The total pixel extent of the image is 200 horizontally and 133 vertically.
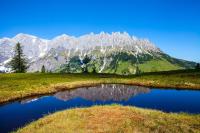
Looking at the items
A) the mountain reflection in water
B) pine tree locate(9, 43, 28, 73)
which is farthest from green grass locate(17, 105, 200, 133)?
pine tree locate(9, 43, 28, 73)

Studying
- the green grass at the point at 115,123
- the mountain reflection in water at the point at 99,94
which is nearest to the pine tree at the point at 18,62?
the mountain reflection in water at the point at 99,94

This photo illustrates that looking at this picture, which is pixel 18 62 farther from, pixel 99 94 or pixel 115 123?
pixel 115 123

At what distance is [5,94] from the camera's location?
53.4 metres

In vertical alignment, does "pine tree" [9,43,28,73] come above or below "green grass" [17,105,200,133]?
above

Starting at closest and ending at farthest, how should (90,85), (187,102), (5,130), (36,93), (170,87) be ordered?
(5,130)
(187,102)
(36,93)
(170,87)
(90,85)

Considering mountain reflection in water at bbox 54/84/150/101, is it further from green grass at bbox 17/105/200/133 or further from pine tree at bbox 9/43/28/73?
pine tree at bbox 9/43/28/73

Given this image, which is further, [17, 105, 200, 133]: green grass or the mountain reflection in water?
the mountain reflection in water

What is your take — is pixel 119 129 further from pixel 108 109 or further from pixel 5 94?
pixel 5 94

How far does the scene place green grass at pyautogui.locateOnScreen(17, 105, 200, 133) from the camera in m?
24.3

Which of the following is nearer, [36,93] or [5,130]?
[5,130]

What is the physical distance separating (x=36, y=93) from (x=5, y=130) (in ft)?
102

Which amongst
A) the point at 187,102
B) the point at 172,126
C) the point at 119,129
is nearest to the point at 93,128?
the point at 119,129

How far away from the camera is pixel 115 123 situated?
1049 inches

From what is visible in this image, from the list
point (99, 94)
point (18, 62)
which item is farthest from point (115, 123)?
point (18, 62)
